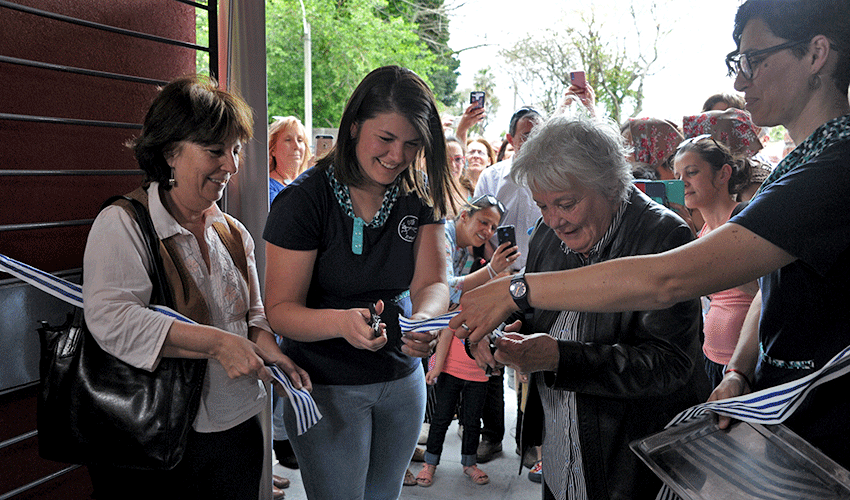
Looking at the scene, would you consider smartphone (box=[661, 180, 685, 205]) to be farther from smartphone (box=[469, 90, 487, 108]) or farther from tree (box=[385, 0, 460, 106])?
tree (box=[385, 0, 460, 106])

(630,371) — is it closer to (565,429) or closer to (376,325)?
(565,429)

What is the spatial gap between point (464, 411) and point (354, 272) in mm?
2370

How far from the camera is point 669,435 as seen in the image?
1427mm

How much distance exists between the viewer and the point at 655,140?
457 centimetres

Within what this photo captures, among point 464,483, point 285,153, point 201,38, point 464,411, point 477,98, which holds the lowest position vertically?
point 464,483

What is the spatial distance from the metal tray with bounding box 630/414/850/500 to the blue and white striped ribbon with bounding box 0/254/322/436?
934 mm

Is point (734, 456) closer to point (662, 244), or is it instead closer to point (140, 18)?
point (662, 244)

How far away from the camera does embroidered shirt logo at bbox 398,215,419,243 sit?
204cm

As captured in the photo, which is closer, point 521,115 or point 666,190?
point 666,190


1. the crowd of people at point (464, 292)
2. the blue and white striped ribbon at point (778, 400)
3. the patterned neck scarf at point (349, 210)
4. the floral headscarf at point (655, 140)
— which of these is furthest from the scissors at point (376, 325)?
the floral headscarf at point (655, 140)

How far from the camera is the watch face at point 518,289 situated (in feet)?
4.64

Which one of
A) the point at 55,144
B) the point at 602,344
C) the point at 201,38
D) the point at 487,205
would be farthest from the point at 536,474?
the point at 201,38

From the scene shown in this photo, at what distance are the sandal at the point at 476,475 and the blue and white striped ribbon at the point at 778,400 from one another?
268 cm

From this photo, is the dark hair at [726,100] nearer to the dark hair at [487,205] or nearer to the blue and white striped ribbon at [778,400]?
the dark hair at [487,205]
